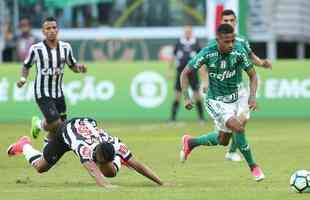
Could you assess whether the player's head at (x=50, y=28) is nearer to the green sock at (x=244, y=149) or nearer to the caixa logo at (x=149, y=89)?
the green sock at (x=244, y=149)

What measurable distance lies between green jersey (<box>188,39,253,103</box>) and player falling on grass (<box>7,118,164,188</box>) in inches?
76.4

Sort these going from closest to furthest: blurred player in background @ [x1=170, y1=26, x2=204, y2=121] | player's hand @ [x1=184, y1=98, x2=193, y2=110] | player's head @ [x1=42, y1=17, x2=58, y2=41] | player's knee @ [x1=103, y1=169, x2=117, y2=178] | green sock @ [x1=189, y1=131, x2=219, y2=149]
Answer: player's knee @ [x1=103, y1=169, x2=117, y2=178]
player's hand @ [x1=184, y1=98, x2=193, y2=110]
green sock @ [x1=189, y1=131, x2=219, y2=149]
player's head @ [x1=42, y1=17, x2=58, y2=41]
blurred player in background @ [x1=170, y1=26, x2=204, y2=121]

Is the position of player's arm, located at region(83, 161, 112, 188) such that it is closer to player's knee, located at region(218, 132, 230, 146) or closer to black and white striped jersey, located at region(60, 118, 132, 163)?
black and white striped jersey, located at region(60, 118, 132, 163)

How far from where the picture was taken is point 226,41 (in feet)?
48.6

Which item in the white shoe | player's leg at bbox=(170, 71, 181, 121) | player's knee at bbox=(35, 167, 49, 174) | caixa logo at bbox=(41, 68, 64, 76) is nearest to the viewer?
player's knee at bbox=(35, 167, 49, 174)

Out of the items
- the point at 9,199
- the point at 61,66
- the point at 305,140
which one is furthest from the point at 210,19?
the point at 9,199

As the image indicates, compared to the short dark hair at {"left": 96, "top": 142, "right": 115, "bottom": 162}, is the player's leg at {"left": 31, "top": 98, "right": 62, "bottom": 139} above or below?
below

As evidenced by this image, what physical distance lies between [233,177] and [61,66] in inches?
171

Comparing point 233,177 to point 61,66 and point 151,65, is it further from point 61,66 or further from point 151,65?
point 151,65

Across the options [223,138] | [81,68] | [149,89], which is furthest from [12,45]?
[223,138]

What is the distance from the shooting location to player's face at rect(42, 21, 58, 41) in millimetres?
17859

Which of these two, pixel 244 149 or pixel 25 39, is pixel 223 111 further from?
pixel 25 39

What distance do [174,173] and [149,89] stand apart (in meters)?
12.9

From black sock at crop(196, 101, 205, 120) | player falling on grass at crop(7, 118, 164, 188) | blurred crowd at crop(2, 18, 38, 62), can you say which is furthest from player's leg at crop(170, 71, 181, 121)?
player falling on grass at crop(7, 118, 164, 188)
